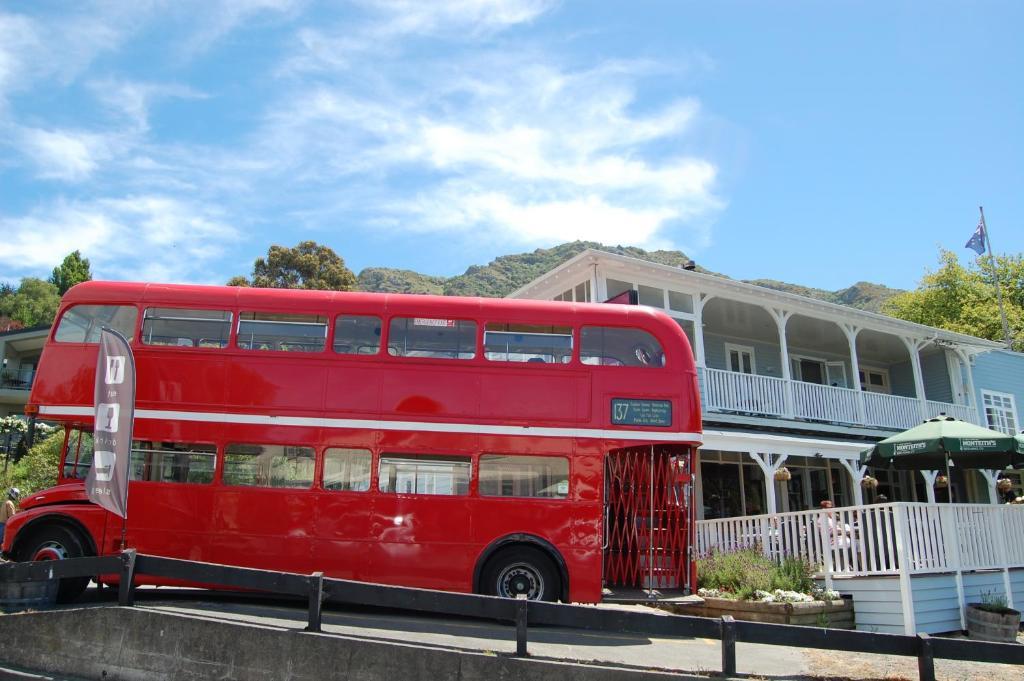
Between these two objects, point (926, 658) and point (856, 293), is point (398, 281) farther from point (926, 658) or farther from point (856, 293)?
point (926, 658)

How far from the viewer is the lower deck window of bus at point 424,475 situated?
9523mm

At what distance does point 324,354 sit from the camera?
971 cm

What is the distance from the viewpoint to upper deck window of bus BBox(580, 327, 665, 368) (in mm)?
9883

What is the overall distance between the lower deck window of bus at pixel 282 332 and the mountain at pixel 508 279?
259 ft

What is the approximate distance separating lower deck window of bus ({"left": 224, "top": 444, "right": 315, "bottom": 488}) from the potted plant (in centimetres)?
1048

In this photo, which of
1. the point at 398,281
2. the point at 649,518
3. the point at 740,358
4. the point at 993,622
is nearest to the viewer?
the point at 649,518

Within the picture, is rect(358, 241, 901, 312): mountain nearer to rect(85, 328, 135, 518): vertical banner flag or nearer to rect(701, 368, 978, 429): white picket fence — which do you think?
rect(701, 368, 978, 429): white picket fence

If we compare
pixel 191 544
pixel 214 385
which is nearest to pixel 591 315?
pixel 214 385

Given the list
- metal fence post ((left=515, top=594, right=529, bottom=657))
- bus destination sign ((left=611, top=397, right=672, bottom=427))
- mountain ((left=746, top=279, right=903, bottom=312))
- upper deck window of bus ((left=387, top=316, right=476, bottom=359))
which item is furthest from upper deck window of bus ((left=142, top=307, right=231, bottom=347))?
mountain ((left=746, top=279, right=903, bottom=312))

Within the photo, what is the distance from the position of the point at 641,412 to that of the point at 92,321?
7.27 m

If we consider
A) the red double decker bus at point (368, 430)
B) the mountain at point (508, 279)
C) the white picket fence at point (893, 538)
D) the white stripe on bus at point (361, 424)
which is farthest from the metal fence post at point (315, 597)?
the mountain at point (508, 279)

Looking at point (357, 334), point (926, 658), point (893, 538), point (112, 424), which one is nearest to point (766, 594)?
point (893, 538)

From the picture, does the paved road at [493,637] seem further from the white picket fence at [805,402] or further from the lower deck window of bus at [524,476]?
the white picket fence at [805,402]

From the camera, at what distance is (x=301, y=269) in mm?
46344
